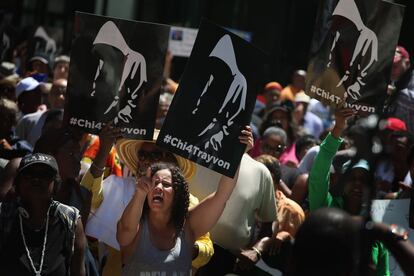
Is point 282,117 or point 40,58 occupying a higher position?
point 282,117

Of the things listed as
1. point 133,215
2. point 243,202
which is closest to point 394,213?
point 243,202

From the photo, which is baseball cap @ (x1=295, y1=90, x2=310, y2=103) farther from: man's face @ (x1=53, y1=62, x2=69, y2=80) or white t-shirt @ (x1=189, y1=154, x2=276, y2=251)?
white t-shirt @ (x1=189, y1=154, x2=276, y2=251)

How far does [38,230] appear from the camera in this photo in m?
5.01

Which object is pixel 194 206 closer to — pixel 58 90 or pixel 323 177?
pixel 323 177

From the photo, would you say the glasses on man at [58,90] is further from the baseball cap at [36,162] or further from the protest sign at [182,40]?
the protest sign at [182,40]

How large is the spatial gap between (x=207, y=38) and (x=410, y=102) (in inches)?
131

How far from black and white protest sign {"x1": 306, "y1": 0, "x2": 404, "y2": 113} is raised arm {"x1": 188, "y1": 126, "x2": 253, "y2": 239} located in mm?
1161

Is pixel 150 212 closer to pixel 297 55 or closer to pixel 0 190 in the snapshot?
pixel 0 190

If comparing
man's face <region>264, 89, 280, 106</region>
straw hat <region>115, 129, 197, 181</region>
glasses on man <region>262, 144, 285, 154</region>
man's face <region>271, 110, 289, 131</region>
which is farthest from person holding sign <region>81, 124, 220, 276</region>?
man's face <region>264, 89, 280, 106</region>

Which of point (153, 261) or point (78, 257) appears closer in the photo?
point (78, 257)

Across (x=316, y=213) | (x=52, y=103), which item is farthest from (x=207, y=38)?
(x=52, y=103)

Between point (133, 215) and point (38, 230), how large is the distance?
54 cm

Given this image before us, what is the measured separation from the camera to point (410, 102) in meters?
8.58

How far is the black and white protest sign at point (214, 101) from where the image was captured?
5688 millimetres
